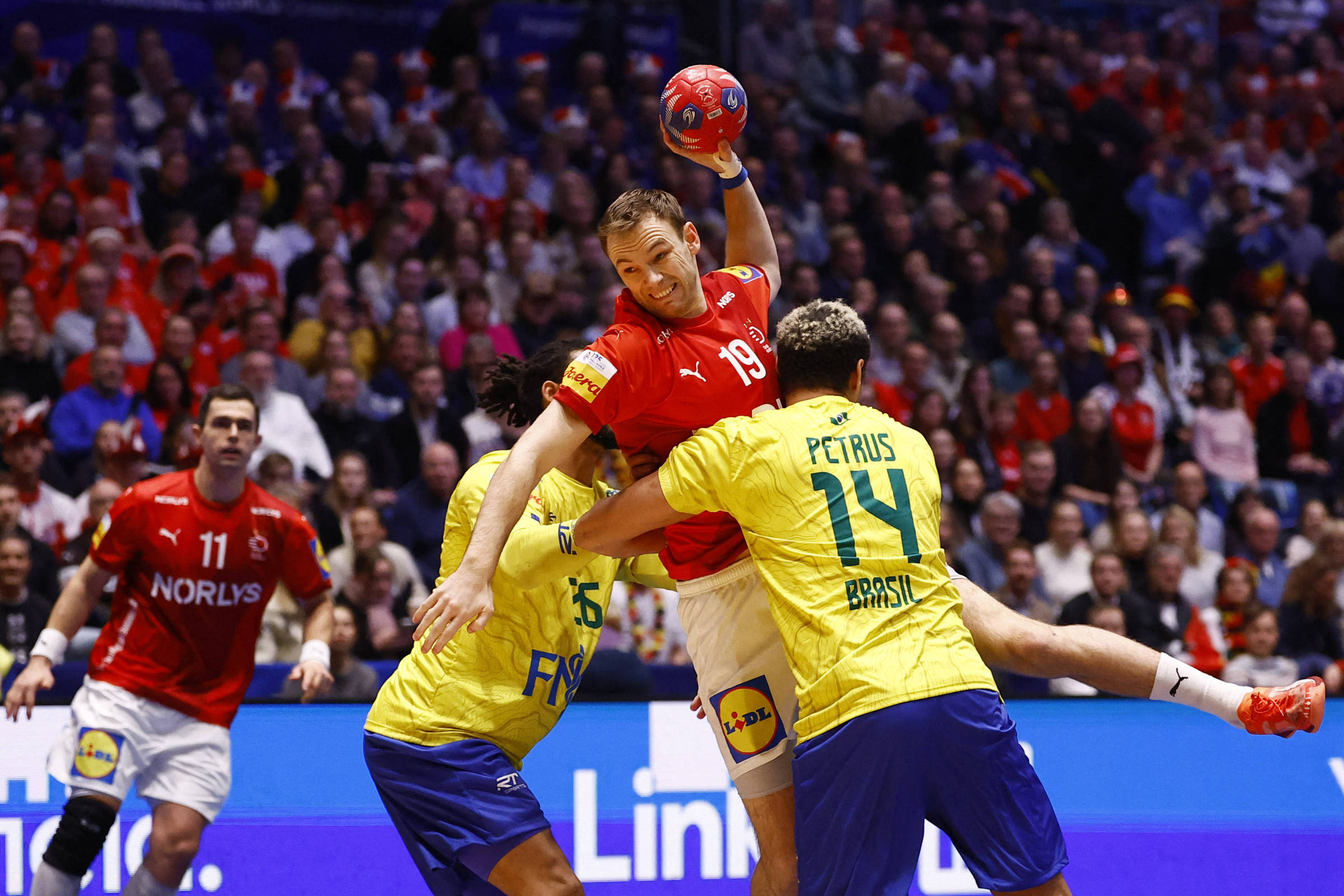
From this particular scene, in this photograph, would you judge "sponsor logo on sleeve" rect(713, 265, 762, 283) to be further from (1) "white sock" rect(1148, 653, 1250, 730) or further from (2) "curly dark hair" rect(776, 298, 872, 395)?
(1) "white sock" rect(1148, 653, 1250, 730)

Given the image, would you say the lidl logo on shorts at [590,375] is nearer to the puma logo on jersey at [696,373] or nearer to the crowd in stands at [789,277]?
the puma logo on jersey at [696,373]

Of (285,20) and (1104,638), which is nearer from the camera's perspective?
(1104,638)

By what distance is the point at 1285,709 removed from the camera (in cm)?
438

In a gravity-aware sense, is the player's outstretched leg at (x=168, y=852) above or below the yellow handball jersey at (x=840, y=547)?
below

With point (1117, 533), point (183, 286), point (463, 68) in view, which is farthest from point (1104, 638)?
point (463, 68)

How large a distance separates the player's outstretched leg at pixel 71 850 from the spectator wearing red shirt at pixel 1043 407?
792 centimetres

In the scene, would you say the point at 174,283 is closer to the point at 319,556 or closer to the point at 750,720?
the point at 319,556

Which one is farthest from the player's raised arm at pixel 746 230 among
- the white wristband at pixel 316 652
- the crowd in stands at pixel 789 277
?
the crowd in stands at pixel 789 277

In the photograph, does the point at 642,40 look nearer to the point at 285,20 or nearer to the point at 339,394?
the point at 285,20

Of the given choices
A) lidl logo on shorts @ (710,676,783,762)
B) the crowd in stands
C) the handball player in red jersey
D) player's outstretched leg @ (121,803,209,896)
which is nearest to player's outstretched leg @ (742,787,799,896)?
lidl logo on shorts @ (710,676,783,762)

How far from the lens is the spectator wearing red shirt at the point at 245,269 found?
11195mm

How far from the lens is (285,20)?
1457 centimetres

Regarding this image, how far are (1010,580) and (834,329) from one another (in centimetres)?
547

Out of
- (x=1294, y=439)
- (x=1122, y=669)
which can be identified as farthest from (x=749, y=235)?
(x=1294, y=439)
